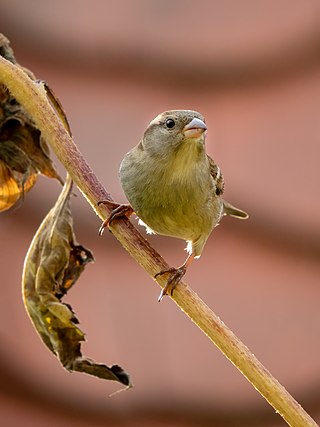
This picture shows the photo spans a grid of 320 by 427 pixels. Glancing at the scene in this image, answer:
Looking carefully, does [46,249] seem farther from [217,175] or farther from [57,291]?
[217,175]

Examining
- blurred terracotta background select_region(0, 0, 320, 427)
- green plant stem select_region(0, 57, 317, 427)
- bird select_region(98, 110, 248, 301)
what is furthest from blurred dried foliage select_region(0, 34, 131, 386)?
blurred terracotta background select_region(0, 0, 320, 427)

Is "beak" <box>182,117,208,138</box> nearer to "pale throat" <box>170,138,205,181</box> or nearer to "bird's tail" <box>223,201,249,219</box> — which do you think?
"pale throat" <box>170,138,205,181</box>

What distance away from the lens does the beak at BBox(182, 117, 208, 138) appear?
140 cm

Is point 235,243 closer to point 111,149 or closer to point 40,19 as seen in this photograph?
point 111,149

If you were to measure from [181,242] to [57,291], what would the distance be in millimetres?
1653

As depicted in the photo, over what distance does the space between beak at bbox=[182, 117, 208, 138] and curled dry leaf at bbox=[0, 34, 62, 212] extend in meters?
0.34

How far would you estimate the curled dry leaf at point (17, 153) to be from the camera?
1.10 metres

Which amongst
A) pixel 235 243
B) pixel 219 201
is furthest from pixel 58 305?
pixel 235 243

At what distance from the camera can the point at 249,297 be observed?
2754 mm

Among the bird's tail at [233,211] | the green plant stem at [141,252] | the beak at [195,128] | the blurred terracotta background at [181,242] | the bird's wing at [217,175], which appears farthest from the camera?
the blurred terracotta background at [181,242]

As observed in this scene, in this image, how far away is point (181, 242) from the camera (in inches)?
106

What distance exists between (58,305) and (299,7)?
6.76ft

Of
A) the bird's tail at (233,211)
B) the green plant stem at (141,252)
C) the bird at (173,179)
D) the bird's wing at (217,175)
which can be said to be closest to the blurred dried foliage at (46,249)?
the green plant stem at (141,252)

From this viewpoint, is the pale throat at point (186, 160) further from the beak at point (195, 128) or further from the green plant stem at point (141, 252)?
the green plant stem at point (141, 252)
